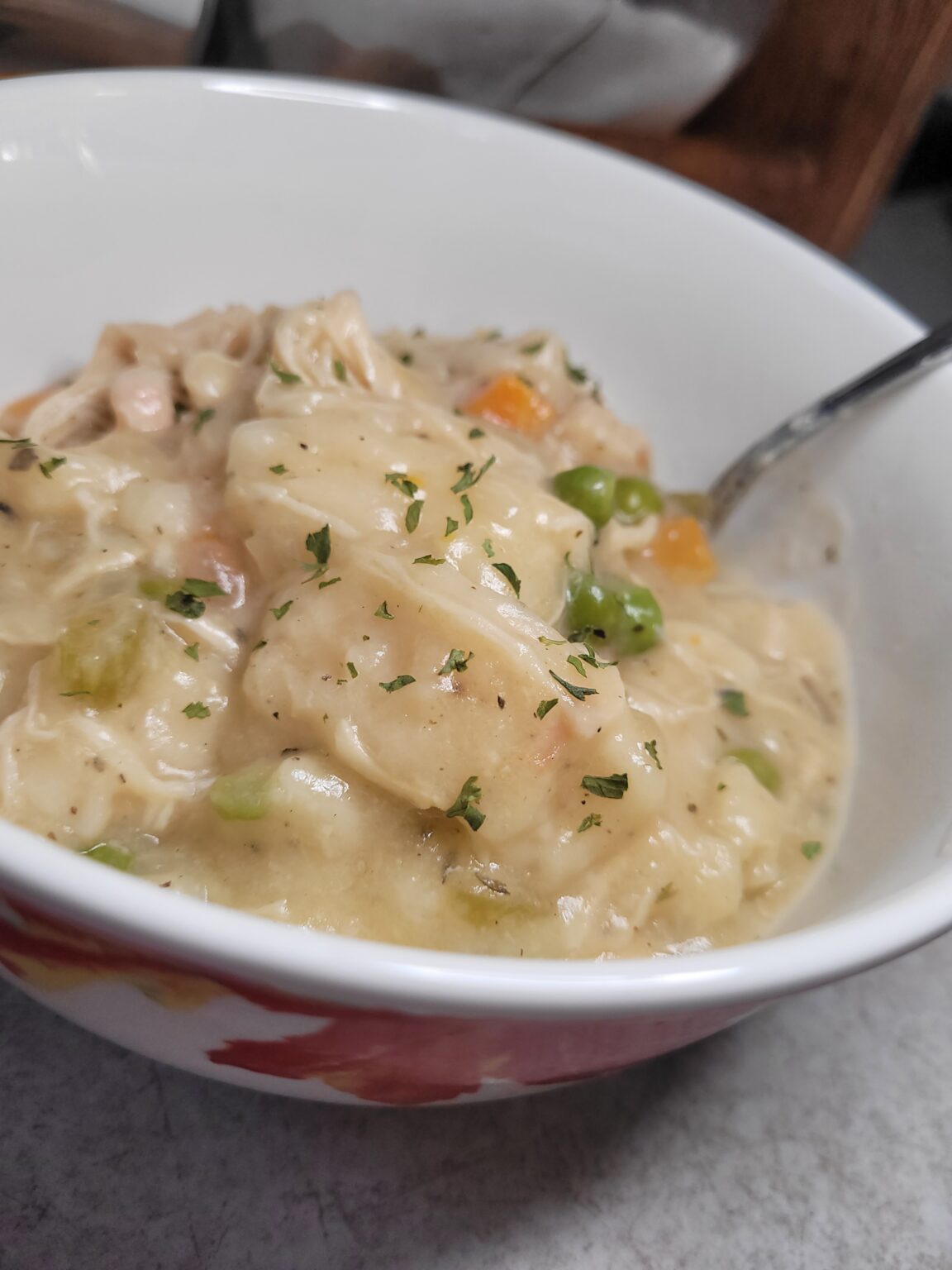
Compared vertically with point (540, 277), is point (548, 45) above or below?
above

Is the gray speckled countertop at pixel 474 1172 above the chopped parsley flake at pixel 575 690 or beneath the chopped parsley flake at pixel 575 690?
beneath

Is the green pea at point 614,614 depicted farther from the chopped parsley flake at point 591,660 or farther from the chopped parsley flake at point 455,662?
the chopped parsley flake at point 455,662

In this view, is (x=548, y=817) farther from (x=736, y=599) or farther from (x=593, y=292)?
(x=593, y=292)

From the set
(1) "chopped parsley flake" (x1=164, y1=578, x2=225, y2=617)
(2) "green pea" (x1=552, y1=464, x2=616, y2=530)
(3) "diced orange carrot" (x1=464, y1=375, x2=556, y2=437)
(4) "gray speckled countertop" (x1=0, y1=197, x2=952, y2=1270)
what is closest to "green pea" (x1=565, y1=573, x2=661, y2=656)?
(2) "green pea" (x1=552, y1=464, x2=616, y2=530)

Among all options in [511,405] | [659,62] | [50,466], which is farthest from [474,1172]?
[659,62]

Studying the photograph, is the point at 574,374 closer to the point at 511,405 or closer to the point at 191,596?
the point at 511,405

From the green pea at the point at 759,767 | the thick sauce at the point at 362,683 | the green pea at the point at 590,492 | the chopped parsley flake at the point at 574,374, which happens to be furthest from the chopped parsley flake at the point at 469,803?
the chopped parsley flake at the point at 574,374

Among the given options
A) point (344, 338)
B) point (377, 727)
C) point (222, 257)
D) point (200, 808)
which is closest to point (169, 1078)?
point (200, 808)
